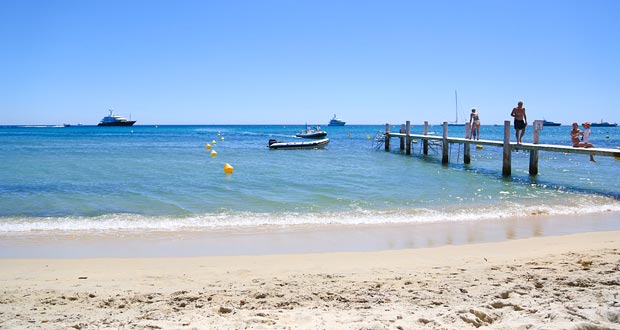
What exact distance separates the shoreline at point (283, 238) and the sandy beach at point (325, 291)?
0.61 m

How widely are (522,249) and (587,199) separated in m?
8.36

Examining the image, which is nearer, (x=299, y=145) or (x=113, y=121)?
(x=299, y=145)

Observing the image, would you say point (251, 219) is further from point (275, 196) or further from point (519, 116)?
point (519, 116)

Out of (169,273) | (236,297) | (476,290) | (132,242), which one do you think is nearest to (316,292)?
(236,297)

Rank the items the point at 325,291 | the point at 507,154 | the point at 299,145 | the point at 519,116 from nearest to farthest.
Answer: the point at 325,291
the point at 519,116
the point at 507,154
the point at 299,145

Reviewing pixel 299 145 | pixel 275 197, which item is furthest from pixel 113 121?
pixel 275 197

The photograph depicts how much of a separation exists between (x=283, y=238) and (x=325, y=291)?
3927 mm

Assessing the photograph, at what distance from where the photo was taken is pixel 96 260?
7.48 meters

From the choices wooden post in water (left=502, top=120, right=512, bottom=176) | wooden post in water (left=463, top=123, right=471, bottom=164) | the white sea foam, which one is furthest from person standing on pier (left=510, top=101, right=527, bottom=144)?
the white sea foam

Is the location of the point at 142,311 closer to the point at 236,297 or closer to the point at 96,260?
the point at 236,297

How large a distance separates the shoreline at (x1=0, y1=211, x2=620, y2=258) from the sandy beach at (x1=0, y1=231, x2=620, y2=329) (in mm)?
615

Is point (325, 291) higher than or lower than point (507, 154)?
lower

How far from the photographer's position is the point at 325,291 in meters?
5.48

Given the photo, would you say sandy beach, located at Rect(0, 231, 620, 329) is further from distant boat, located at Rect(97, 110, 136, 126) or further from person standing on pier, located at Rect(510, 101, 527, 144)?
distant boat, located at Rect(97, 110, 136, 126)
